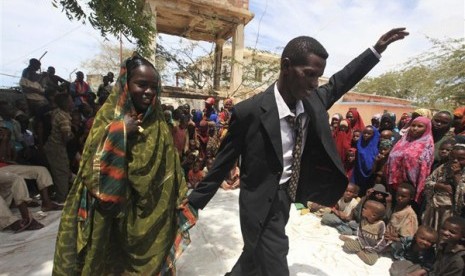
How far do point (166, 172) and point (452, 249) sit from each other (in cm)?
262

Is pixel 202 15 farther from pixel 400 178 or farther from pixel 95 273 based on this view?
pixel 95 273

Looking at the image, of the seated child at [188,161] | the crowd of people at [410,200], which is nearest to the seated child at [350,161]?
the crowd of people at [410,200]

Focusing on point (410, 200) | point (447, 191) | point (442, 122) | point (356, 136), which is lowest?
point (410, 200)

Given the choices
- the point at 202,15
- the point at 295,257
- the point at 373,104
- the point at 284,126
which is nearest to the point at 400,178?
the point at 295,257

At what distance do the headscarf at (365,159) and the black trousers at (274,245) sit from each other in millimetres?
3132

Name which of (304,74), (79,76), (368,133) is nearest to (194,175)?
(368,133)

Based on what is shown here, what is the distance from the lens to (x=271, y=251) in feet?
6.21

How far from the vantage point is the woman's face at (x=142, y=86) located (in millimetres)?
1862

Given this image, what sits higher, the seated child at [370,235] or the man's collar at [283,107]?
the man's collar at [283,107]

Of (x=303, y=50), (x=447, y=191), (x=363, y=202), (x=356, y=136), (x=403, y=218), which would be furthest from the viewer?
(x=356, y=136)

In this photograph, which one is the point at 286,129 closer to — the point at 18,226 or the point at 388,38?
the point at 388,38

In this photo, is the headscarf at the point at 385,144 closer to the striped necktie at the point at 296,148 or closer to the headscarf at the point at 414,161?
the headscarf at the point at 414,161

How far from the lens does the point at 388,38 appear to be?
2.01m

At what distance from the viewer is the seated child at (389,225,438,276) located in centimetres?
302
